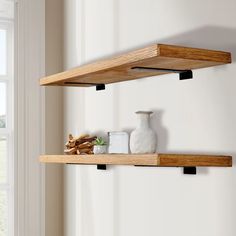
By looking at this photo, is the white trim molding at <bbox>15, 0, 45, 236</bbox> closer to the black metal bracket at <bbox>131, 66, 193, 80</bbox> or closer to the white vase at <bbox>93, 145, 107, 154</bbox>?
the white vase at <bbox>93, 145, 107, 154</bbox>

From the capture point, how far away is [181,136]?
7.15ft

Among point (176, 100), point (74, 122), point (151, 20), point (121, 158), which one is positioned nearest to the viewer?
point (121, 158)

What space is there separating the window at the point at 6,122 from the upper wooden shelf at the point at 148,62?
0.63m

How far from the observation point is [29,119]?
3.01 metres

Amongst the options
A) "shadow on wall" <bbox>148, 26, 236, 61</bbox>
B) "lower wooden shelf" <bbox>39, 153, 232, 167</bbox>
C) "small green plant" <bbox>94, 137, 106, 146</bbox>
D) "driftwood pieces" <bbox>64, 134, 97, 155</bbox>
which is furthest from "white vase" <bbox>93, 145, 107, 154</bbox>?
"shadow on wall" <bbox>148, 26, 236, 61</bbox>

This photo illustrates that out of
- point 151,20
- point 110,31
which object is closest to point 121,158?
point 151,20

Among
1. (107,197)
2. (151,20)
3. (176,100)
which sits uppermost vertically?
(151,20)

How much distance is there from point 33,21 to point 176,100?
113 centimetres

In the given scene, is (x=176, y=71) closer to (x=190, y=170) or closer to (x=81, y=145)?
(x=190, y=170)

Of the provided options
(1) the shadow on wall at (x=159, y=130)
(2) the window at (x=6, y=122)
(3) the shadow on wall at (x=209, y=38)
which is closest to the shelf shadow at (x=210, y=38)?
(3) the shadow on wall at (x=209, y=38)

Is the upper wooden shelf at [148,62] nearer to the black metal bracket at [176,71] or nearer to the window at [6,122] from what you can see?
the black metal bracket at [176,71]

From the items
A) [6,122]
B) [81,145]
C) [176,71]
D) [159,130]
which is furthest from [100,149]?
[6,122]

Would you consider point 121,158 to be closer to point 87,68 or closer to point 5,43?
point 87,68

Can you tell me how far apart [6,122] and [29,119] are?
0.14m
